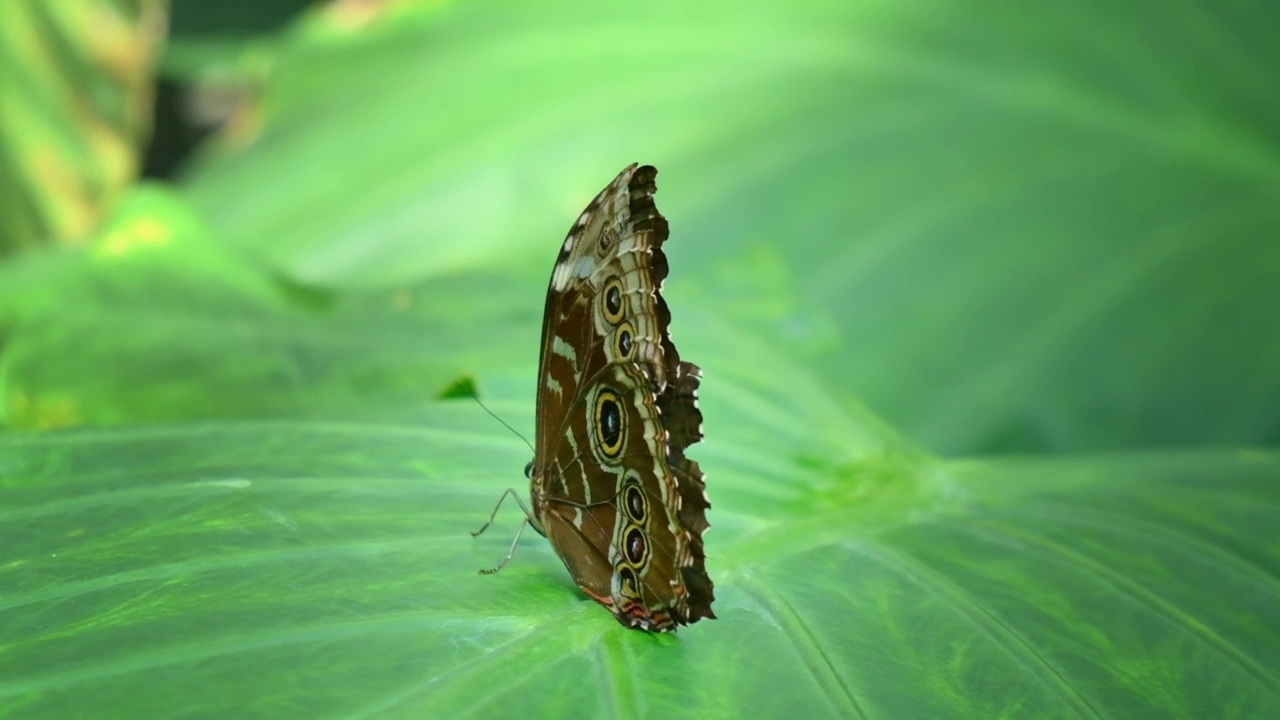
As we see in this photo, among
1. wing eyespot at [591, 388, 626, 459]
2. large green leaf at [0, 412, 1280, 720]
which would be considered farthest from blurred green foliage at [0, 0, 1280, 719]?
wing eyespot at [591, 388, 626, 459]

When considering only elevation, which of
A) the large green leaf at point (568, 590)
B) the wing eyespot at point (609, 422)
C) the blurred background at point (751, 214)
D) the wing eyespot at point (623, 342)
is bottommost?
the large green leaf at point (568, 590)

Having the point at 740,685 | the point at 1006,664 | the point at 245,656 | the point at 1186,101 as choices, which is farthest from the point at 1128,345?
the point at 245,656

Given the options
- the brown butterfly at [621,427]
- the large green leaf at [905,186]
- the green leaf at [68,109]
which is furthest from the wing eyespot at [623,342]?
the green leaf at [68,109]

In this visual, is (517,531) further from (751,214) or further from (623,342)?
(751,214)

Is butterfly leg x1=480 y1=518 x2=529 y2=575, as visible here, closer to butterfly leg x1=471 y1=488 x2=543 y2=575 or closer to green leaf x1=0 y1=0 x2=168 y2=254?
butterfly leg x1=471 y1=488 x2=543 y2=575

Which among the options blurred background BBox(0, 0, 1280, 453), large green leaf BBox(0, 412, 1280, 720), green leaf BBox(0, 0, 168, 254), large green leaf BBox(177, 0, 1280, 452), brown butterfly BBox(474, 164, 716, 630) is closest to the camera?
large green leaf BBox(0, 412, 1280, 720)

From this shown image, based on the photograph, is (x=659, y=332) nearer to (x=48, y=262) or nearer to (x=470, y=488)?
(x=470, y=488)

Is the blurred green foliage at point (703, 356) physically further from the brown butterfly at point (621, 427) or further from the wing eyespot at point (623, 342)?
the wing eyespot at point (623, 342)
